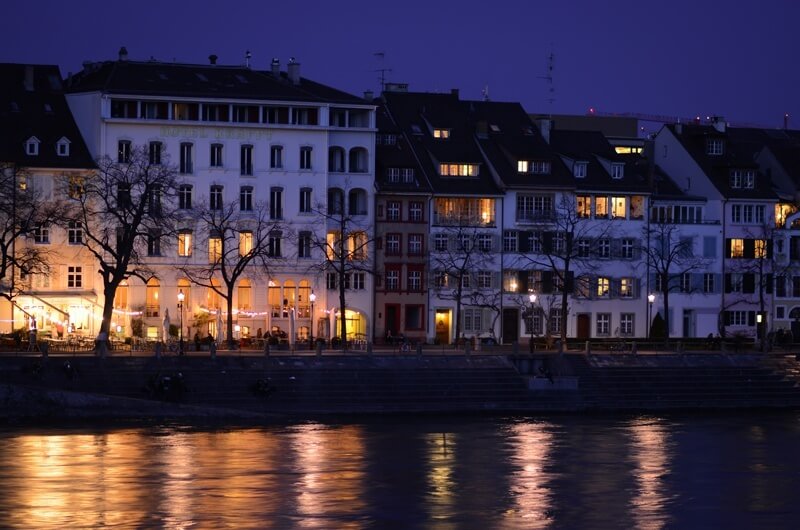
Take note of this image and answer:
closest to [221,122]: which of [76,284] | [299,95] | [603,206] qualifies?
[299,95]

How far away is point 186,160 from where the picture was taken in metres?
105

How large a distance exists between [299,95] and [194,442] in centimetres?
3865

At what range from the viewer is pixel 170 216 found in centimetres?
9938

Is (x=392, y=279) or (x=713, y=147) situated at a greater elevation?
(x=713, y=147)

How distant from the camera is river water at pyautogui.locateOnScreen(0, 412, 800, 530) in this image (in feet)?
178

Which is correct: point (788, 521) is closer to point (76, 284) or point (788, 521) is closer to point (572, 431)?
point (572, 431)

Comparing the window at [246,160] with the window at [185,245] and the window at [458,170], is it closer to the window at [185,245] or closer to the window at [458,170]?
the window at [185,245]

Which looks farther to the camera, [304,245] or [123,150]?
[304,245]

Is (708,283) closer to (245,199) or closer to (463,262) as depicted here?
(463,262)

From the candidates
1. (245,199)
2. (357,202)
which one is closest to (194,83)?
(245,199)

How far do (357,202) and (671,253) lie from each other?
19.2 m

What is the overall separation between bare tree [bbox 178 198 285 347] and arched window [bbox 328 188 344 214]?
3227 mm

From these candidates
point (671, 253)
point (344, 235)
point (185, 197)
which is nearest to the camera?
point (344, 235)

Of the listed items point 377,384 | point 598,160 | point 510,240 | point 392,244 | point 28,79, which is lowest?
point 377,384
